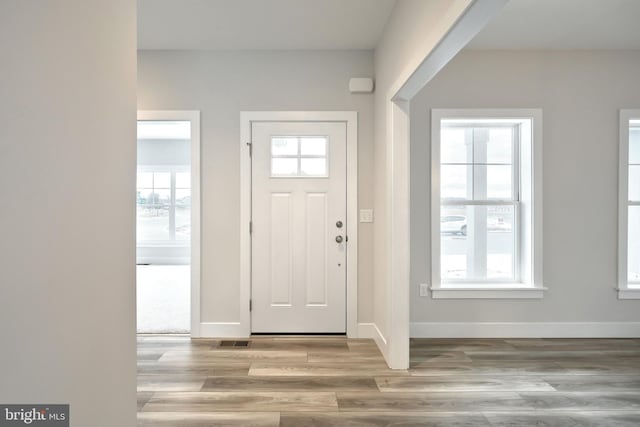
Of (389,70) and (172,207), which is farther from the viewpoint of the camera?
(172,207)

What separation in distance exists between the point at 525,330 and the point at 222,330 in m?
2.86

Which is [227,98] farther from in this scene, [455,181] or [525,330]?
[525,330]

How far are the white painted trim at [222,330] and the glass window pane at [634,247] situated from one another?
379 cm

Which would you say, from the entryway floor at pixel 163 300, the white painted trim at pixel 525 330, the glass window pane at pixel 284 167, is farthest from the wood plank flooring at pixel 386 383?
the glass window pane at pixel 284 167

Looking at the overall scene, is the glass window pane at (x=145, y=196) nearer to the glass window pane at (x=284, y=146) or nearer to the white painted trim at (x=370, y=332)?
the glass window pane at (x=284, y=146)

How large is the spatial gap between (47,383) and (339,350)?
8.29ft

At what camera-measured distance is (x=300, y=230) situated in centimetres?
360

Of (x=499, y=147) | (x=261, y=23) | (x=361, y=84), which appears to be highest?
(x=261, y=23)

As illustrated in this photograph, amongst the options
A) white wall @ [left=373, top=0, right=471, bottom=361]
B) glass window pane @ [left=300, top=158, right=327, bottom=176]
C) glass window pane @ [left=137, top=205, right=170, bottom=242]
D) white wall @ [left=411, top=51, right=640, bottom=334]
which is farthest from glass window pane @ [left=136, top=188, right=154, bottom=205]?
white wall @ [left=411, top=51, right=640, bottom=334]

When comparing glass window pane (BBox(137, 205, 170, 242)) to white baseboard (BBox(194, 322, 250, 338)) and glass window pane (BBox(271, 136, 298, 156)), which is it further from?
glass window pane (BBox(271, 136, 298, 156))

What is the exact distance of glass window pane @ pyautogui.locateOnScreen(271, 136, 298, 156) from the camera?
361 cm

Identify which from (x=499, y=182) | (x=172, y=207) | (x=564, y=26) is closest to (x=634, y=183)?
(x=499, y=182)

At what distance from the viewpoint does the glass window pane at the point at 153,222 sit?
8008 mm

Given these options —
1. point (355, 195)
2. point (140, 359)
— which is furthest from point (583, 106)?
point (140, 359)
